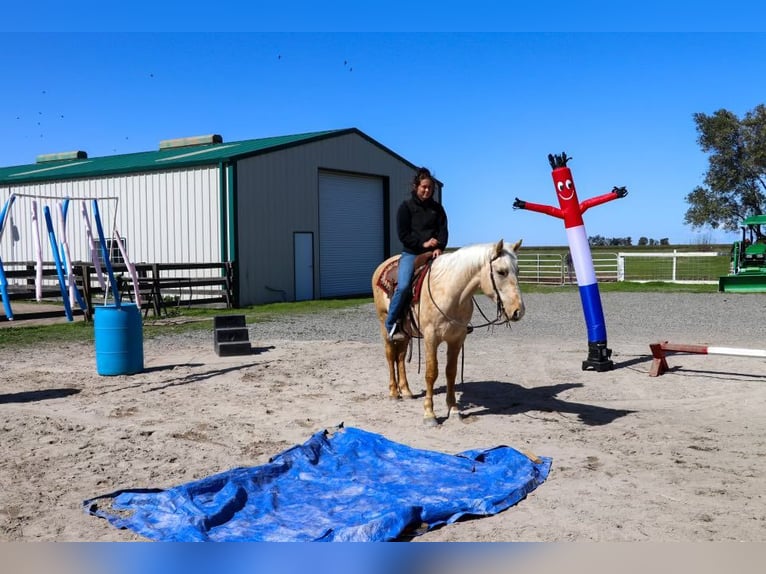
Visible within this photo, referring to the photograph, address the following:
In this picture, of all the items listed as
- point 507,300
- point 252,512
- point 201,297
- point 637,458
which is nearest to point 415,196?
point 507,300

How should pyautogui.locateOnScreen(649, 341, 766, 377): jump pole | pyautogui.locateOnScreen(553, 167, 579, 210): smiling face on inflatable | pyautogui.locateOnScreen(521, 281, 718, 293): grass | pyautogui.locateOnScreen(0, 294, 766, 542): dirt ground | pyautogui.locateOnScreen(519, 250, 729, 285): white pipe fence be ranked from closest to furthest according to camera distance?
1. pyautogui.locateOnScreen(0, 294, 766, 542): dirt ground
2. pyautogui.locateOnScreen(649, 341, 766, 377): jump pole
3. pyautogui.locateOnScreen(553, 167, 579, 210): smiling face on inflatable
4. pyautogui.locateOnScreen(521, 281, 718, 293): grass
5. pyautogui.locateOnScreen(519, 250, 729, 285): white pipe fence

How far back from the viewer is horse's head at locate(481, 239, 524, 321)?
6352mm

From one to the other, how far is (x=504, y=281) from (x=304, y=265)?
17419mm

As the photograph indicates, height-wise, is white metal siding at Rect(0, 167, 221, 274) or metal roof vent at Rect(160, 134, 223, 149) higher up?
metal roof vent at Rect(160, 134, 223, 149)

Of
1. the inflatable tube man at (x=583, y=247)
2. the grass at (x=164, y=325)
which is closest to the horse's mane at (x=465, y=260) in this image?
the inflatable tube man at (x=583, y=247)

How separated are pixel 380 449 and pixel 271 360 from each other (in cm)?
532

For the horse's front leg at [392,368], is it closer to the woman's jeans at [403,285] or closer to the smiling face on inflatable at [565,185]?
the woman's jeans at [403,285]

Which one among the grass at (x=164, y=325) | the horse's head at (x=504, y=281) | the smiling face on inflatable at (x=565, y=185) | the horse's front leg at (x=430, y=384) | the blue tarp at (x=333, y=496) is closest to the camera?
the blue tarp at (x=333, y=496)

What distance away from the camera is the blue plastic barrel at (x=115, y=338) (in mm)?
9609

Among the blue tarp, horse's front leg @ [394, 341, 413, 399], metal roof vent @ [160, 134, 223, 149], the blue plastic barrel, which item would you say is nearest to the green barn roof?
metal roof vent @ [160, 134, 223, 149]

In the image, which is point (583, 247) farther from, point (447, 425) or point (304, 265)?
point (304, 265)

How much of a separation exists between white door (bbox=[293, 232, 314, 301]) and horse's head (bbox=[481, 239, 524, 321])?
1691 centimetres

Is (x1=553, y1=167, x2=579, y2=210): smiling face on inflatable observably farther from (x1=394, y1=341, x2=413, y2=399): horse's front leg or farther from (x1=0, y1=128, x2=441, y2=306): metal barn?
(x1=0, y1=128, x2=441, y2=306): metal barn

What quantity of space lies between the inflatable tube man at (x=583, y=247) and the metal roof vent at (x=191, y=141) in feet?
72.3
